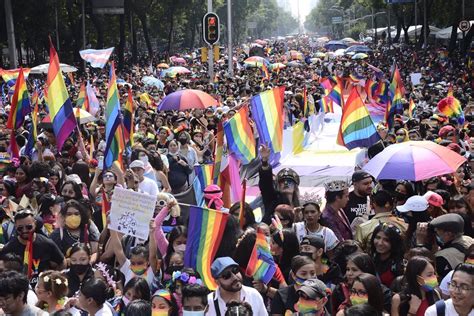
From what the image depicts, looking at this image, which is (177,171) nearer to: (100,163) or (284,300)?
(100,163)

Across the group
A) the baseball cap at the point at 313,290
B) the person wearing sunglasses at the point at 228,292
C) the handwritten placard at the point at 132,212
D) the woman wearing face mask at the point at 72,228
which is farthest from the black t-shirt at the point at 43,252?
the baseball cap at the point at 313,290

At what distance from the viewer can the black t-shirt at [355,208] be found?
8250 millimetres

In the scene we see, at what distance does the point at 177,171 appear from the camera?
11273 millimetres

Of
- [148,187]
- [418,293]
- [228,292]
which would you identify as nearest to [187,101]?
[148,187]

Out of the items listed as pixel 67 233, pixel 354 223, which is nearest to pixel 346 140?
pixel 354 223

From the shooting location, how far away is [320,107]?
2147 centimetres

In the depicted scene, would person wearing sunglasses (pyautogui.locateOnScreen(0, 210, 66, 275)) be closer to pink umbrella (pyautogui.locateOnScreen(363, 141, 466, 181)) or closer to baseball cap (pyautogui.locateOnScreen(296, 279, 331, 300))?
baseball cap (pyautogui.locateOnScreen(296, 279, 331, 300))

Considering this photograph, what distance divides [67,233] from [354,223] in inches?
98.6

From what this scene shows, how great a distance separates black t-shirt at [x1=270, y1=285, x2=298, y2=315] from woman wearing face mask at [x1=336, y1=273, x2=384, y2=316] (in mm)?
420

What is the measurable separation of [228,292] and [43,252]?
6.56 ft

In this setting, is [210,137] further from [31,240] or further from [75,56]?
[75,56]

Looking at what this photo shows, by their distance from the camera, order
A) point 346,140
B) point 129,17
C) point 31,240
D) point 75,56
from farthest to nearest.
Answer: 1. point 129,17
2. point 75,56
3. point 346,140
4. point 31,240

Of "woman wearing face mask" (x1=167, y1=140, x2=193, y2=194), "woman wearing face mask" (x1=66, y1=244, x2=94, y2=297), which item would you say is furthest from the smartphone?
"woman wearing face mask" (x1=66, y1=244, x2=94, y2=297)

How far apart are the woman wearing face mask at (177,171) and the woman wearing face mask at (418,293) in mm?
5766
